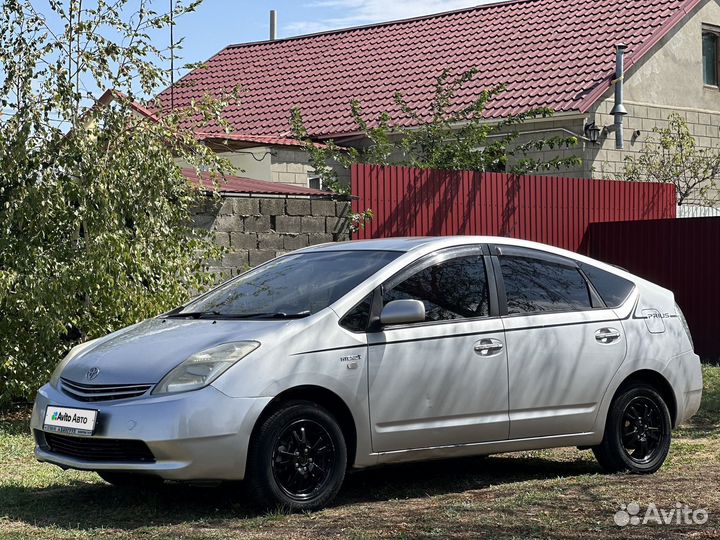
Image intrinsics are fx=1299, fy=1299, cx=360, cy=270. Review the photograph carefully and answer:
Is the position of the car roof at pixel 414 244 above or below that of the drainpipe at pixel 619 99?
below

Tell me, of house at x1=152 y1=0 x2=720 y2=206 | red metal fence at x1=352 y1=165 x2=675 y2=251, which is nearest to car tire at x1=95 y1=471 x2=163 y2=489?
red metal fence at x1=352 y1=165 x2=675 y2=251

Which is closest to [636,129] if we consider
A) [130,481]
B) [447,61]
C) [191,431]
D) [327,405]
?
[447,61]

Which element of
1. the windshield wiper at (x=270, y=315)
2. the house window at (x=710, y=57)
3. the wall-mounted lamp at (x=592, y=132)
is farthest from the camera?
the house window at (x=710, y=57)

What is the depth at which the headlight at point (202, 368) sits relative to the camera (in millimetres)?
6895

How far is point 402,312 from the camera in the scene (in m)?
7.42

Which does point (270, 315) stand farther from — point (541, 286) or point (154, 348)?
point (541, 286)

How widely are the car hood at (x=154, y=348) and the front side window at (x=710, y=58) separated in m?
20.1

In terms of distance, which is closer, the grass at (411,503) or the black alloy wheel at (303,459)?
the grass at (411,503)

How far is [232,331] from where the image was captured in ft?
23.8

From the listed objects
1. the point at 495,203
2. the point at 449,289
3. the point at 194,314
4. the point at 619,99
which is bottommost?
the point at 194,314

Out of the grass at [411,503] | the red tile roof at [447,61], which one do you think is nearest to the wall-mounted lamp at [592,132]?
the red tile roof at [447,61]

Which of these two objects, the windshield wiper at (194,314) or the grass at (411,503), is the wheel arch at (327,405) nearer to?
the grass at (411,503)

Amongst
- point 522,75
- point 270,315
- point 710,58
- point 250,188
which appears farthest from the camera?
point 710,58

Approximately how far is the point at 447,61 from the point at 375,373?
19.3 metres
